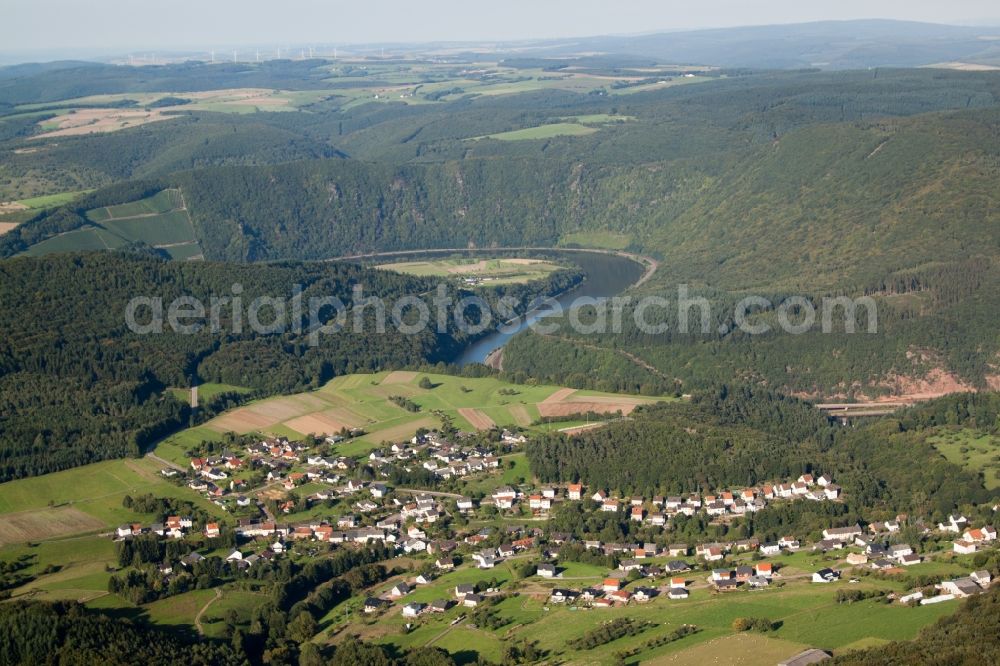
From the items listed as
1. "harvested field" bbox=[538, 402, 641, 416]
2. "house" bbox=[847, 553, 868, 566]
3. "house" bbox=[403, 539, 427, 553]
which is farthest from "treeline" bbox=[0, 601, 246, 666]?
"harvested field" bbox=[538, 402, 641, 416]

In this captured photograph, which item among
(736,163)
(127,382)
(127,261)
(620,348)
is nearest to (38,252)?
(127,261)

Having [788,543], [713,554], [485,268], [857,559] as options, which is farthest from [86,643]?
[485,268]

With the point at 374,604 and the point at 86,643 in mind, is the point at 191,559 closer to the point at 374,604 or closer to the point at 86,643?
the point at 374,604

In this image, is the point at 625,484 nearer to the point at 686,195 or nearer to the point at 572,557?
the point at 572,557

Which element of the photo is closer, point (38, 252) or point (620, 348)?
point (620, 348)

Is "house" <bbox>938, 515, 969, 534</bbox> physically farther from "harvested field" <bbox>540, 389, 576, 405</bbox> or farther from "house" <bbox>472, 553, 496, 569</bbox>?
"harvested field" <bbox>540, 389, 576, 405</bbox>

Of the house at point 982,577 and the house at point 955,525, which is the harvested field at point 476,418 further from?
the house at point 982,577
